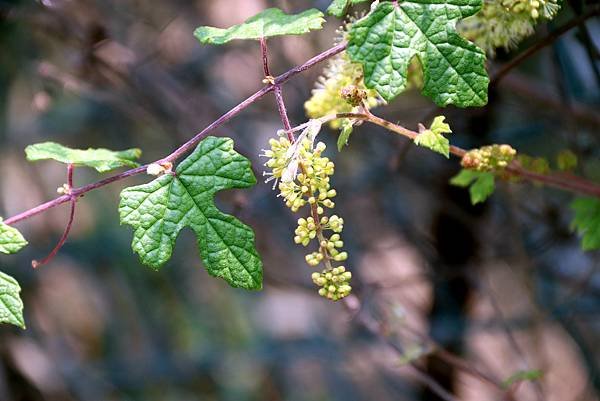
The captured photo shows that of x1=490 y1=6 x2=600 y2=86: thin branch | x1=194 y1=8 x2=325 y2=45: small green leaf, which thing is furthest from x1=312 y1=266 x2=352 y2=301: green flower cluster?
x1=490 y1=6 x2=600 y2=86: thin branch

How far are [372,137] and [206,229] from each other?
5.42 feet

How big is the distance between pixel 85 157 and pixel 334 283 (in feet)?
1.66

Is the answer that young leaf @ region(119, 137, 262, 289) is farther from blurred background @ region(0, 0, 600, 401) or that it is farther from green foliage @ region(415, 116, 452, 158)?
blurred background @ region(0, 0, 600, 401)

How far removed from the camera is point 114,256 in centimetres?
405

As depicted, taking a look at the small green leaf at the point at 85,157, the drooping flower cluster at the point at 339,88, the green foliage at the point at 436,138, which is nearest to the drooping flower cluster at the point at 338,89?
the drooping flower cluster at the point at 339,88

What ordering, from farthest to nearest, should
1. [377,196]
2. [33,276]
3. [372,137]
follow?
1. [33,276]
2. [377,196]
3. [372,137]

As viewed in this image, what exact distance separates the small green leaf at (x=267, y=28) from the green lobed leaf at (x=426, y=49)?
10cm

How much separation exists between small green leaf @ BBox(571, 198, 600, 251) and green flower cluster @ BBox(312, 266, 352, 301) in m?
0.65

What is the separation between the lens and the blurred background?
2.32 meters

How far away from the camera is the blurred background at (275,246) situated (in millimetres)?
2322

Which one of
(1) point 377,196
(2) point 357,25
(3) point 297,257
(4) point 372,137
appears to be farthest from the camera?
(3) point 297,257

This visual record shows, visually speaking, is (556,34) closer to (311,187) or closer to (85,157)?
(311,187)

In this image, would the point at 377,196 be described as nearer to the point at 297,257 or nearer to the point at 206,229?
the point at 297,257

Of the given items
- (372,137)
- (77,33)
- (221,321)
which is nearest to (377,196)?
(372,137)
